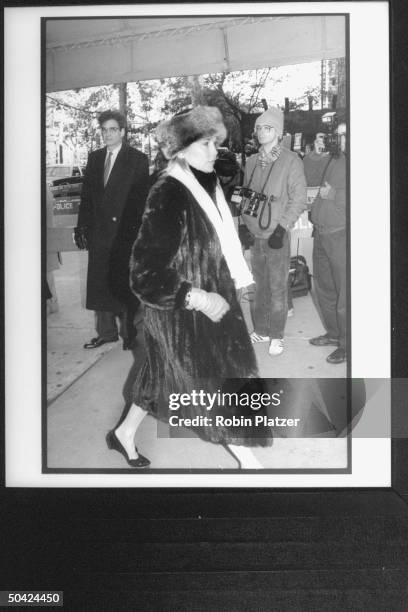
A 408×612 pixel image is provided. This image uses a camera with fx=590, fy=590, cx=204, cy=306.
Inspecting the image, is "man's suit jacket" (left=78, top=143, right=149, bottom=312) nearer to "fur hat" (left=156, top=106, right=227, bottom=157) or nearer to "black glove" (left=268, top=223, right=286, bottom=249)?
"fur hat" (left=156, top=106, right=227, bottom=157)

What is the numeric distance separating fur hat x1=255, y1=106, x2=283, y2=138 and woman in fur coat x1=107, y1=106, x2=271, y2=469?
116 millimetres

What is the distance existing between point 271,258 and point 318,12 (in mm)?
733

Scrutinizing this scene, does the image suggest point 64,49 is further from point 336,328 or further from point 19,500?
point 19,500

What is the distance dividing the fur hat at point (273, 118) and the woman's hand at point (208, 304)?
516 millimetres

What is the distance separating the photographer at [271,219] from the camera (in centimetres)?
175

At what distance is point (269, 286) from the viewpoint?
1.78m

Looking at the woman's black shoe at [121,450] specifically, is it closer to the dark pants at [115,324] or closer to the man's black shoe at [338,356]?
the dark pants at [115,324]

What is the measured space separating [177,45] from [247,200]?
496 mm

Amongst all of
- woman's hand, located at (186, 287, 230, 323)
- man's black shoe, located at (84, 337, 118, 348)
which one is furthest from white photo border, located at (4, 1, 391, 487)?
woman's hand, located at (186, 287, 230, 323)

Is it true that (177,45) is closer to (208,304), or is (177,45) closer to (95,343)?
(208,304)

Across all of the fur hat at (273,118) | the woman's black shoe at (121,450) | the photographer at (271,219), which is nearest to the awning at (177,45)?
the fur hat at (273,118)

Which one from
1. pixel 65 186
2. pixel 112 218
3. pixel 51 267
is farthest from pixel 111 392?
pixel 65 186

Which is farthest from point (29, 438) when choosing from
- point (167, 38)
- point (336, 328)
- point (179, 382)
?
point (167, 38)

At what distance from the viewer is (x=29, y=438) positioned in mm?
1780
